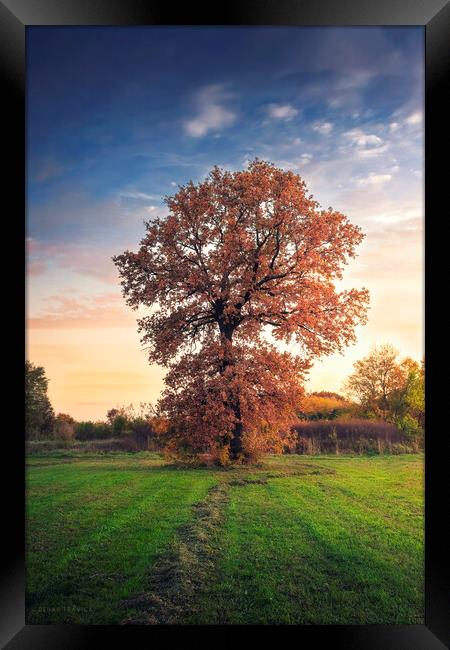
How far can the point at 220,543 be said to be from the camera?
15.2ft

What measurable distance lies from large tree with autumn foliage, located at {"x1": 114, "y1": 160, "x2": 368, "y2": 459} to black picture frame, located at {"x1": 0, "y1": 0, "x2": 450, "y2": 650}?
2.61m

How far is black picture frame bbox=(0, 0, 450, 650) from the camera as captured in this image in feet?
10.8

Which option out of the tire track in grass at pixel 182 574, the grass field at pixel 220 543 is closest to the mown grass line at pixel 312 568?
the grass field at pixel 220 543

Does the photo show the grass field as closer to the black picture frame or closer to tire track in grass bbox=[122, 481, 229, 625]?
tire track in grass bbox=[122, 481, 229, 625]

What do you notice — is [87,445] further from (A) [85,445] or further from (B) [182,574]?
(B) [182,574]

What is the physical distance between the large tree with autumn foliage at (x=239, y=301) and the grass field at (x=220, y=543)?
0.70m

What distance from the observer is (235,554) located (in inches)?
177

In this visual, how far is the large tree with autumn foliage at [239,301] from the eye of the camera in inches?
242

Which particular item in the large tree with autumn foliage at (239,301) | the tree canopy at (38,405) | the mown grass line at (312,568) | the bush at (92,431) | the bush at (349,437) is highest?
the large tree with autumn foliage at (239,301)

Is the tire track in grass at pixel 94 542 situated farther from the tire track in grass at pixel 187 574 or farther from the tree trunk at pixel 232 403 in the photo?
the tree trunk at pixel 232 403

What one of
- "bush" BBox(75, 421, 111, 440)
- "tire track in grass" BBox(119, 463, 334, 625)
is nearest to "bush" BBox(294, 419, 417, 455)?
"tire track in grass" BBox(119, 463, 334, 625)
